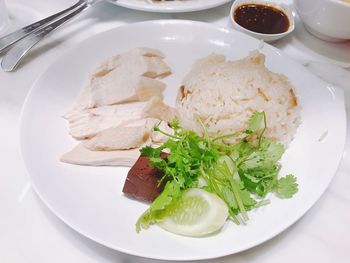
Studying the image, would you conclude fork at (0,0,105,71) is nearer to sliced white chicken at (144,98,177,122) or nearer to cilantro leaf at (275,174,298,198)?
sliced white chicken at (144,98,177,122)

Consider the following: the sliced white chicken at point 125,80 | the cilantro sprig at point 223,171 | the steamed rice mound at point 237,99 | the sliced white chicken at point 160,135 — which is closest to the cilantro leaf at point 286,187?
the cilantro sprig at point 223,171

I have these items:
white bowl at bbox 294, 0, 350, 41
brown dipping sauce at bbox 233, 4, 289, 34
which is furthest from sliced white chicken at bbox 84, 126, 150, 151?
white bowl at bbox 294, 0, 350, 41

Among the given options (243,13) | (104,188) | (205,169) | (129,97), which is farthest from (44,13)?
(205,169)

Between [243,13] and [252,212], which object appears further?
[243,13]

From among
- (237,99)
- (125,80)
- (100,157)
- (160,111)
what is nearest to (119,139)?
(100,157)

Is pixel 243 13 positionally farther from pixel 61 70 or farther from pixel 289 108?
pixel 61 70

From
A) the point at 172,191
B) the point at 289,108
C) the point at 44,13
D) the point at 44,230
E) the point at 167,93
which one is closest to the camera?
the point at 172,191
